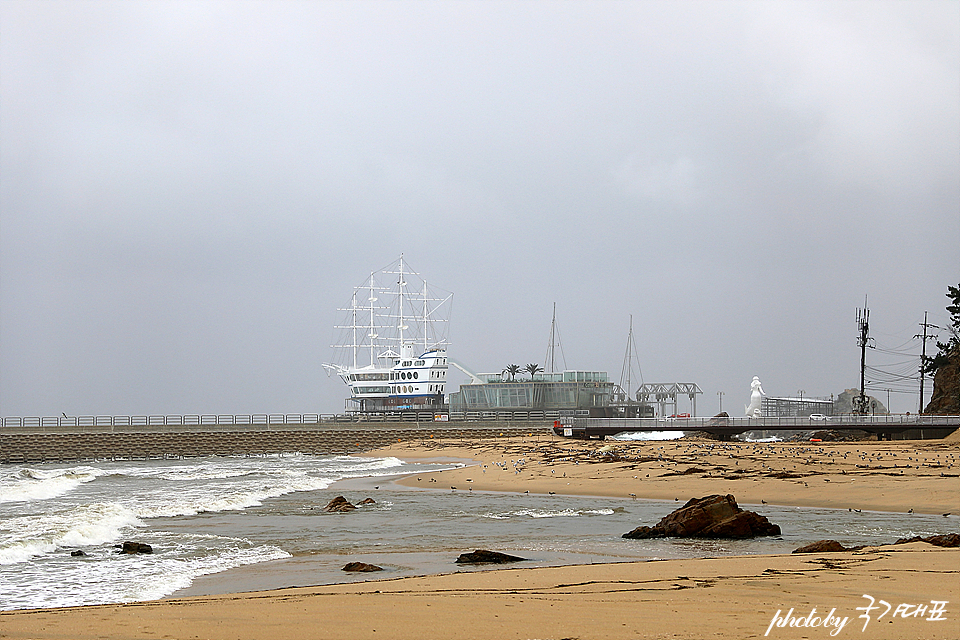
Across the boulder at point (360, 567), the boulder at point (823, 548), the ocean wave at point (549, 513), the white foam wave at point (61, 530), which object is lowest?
the white foam wave at point (61, 530)

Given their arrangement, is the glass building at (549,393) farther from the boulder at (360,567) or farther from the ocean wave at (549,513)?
the boulder at (360,567)

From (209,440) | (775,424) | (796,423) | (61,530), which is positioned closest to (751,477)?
(61,530)

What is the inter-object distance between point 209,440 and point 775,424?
1464 inches

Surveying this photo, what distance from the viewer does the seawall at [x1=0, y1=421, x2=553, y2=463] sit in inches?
2076

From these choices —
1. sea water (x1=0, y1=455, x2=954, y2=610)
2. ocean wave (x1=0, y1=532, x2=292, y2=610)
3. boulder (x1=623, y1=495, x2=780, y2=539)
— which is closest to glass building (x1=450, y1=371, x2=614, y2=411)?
sea water (x1=0, y1=455, x2=954, y2=610)

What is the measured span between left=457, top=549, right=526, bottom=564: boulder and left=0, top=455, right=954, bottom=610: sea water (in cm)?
30

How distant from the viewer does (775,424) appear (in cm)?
4428

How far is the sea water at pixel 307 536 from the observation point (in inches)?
390

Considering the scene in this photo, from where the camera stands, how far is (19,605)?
8594mm

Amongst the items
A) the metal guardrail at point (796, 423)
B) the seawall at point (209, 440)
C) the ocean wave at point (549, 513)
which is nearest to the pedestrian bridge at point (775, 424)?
the metal guardrail at point (796, 423)

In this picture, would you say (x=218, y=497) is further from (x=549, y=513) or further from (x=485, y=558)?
(x=485, y=558)

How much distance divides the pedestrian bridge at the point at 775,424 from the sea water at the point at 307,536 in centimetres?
2725

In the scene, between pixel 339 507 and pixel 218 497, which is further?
pixel 218 497

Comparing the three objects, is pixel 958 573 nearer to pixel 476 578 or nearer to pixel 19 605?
pixel 476 578
